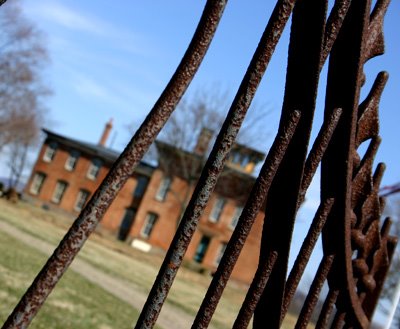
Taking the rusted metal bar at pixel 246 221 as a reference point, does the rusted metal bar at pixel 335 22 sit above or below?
above

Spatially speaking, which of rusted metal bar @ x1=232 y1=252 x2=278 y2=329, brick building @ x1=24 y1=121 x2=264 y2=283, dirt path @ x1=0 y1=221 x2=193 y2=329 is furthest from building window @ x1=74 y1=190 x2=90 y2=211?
rusted metal bar @ x1=232 y1=252 x2=278 y2=329

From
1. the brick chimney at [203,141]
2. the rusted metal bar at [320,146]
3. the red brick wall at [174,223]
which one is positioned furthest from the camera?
the red brick wall at [174,223]

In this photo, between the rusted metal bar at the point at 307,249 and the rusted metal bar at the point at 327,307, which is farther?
the rusted metal bar at the point at 327,307

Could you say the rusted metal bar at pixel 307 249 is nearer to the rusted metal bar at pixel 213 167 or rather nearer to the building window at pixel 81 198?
the rusted metal bar at pixel 213 167

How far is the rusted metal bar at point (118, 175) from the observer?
854 mm

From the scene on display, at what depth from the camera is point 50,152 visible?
45750 mm

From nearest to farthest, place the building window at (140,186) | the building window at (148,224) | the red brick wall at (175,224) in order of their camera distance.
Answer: the red brick wall at (175,224), the building window at (148,224), the building window at (140,186)

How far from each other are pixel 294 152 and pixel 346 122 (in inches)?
10.4

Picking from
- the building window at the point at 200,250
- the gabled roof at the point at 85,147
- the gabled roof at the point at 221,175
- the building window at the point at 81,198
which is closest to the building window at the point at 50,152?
the gabled roof at the point at 85,147

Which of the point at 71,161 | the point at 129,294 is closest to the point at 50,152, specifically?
the point at 71,161

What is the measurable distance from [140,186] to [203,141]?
7.37m

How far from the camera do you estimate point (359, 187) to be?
165 centimetres

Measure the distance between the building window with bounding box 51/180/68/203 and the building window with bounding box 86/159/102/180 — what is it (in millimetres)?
2349

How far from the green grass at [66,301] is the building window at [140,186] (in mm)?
29034
